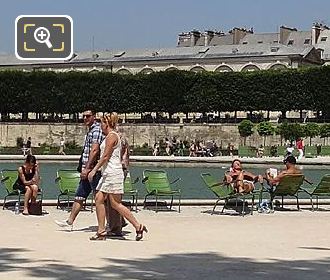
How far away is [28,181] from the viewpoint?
9984 millimetres

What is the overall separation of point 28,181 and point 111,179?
8.50 ft

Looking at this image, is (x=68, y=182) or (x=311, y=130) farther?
(x=311, y=130)

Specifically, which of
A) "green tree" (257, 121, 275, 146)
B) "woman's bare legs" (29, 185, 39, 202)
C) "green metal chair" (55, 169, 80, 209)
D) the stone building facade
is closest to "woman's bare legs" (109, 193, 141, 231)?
"woman's bare legs" (29, 185, 39, 202)

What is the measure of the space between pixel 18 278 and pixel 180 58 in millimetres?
64661

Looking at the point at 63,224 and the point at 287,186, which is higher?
the point at 287,186

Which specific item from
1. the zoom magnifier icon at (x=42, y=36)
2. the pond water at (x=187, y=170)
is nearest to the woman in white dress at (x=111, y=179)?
the zoom magnifier icon at (x=42, y=36)

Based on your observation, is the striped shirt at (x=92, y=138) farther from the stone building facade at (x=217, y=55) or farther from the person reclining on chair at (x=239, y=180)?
the stone building facade at (x=217, y=55)

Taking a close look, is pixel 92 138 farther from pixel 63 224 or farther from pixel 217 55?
pixel 217 55

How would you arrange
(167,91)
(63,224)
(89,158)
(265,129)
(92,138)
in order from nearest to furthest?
(89,158) → (92,138) → (63,224) → (265,129) → (167,91)

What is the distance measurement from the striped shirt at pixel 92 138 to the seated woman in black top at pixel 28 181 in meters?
1.70

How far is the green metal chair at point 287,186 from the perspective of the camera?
10.5m

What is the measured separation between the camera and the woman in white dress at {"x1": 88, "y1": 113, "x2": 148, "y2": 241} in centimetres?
768

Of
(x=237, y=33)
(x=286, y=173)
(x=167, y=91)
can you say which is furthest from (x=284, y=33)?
(x=286, y=173)

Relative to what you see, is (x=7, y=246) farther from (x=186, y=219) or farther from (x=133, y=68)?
(x=133, y=68)
